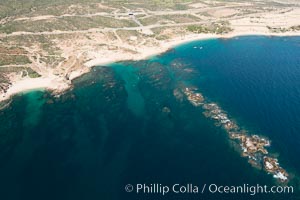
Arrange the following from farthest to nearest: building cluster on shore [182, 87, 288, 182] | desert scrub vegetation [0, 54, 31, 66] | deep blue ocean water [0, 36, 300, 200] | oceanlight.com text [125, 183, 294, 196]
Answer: desert scrub vegetation [0, 54, 31, 66], building cluster on shore [182, 87, 288, 182], deep blue ocean water [0, 36, 300, 200], oceanlight.com text [125, 183, 294, 196]

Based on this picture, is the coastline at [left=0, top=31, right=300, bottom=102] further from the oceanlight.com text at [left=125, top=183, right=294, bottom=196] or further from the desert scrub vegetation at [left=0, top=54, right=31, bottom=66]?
the oceanlight.com text at [left=125, top=183, right=294, bottom=196]

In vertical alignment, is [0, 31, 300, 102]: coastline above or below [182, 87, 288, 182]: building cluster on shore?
above

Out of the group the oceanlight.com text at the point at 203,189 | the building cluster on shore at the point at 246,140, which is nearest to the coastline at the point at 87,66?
the building cluster on shore at the point at 246,140

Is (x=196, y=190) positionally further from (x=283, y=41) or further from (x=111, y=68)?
(x=283, y=41)

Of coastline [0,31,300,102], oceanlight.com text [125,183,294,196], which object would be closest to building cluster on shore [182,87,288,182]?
A: oceanlight.com text [125,183,294,196]

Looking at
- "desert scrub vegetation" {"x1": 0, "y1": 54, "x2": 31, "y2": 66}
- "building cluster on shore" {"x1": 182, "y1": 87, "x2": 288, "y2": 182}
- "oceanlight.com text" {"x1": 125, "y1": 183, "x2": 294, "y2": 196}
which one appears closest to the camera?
"oceanlight.com text" {"x1": 125, "y1": 183, "x2": 294, "y2": 196}

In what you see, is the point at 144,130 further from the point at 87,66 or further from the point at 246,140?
the point at 87,66

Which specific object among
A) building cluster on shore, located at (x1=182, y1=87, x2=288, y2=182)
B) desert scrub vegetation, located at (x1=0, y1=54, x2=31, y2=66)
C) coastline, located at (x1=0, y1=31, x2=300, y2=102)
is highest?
desert scrub vegetation, located at (x1=0, y1=54, x2=31, y2=66)
